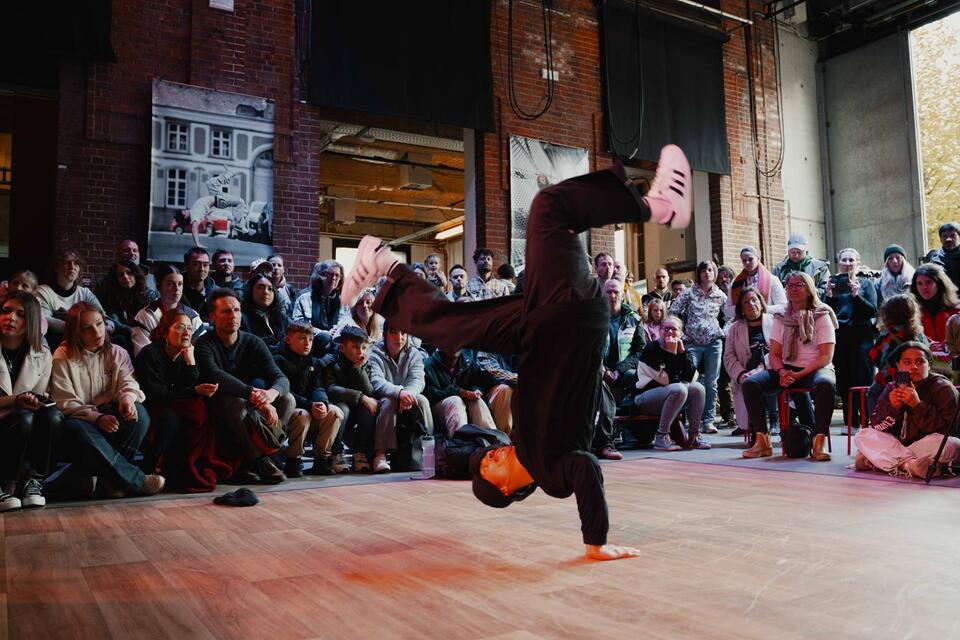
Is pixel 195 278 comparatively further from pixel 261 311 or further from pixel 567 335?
pixel 567 335

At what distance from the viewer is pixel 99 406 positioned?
12.6ft

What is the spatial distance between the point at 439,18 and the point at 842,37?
654 cm

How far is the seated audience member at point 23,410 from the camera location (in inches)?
135

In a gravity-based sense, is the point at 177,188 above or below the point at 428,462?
above

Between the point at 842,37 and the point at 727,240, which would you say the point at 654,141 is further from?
the point at 842,37

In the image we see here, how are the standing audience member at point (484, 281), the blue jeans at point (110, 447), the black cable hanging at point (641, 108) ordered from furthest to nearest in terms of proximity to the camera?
1. the black cable hanging at point (641, 108)
2. the standing audience member at point (484, 281)
3. the blue jeans at point (110, 447)

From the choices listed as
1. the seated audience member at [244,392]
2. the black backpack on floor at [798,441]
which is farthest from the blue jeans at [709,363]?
the seated audience member at [244,392]

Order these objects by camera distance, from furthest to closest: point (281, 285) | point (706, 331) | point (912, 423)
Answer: point (706, 331), point (281, 285), point (912, 423)

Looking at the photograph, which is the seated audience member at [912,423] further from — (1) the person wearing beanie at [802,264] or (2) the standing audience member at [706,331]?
(1) the person wearing beanie at [802,264]

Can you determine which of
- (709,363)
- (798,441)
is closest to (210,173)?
(709,363)

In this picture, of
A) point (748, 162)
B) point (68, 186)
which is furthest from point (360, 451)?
point (748, 162)

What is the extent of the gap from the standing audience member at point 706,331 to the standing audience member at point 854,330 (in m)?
1.01

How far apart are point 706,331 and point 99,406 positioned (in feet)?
16.1

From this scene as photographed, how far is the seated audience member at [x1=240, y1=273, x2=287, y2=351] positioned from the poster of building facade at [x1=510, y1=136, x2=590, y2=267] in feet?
11.9
